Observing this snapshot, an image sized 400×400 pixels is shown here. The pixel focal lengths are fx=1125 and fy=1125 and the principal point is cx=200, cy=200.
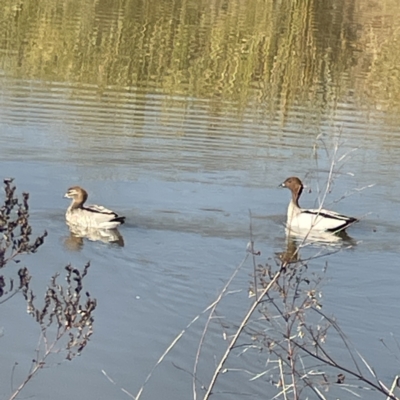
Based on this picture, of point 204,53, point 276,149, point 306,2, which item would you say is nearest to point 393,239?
point 276,149

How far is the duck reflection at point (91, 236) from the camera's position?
422 inches

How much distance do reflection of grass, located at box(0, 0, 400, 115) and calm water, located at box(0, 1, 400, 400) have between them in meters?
0.07

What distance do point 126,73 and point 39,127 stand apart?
4737 mm

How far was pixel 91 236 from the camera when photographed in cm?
1117

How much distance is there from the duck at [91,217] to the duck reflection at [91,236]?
50 millimetres

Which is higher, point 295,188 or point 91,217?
point 295,188

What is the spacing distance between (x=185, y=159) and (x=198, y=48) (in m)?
8.46

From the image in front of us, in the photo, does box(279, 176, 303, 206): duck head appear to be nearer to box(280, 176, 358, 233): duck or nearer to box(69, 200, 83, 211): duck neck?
box(280, 176, 358, 233): duck

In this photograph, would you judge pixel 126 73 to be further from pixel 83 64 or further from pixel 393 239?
pixel 393 239

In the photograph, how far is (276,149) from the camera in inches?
597

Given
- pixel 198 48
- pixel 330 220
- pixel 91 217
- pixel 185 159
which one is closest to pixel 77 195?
pixel 91 217

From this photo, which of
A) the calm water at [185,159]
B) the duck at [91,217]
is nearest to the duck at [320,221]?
the calm water at [185,159]

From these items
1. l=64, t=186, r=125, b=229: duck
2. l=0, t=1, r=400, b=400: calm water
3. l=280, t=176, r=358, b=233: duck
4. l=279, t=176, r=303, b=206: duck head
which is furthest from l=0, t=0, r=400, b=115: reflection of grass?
l=64, t=186, r=125, b=229: duck

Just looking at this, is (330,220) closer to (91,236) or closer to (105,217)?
(105,217)
